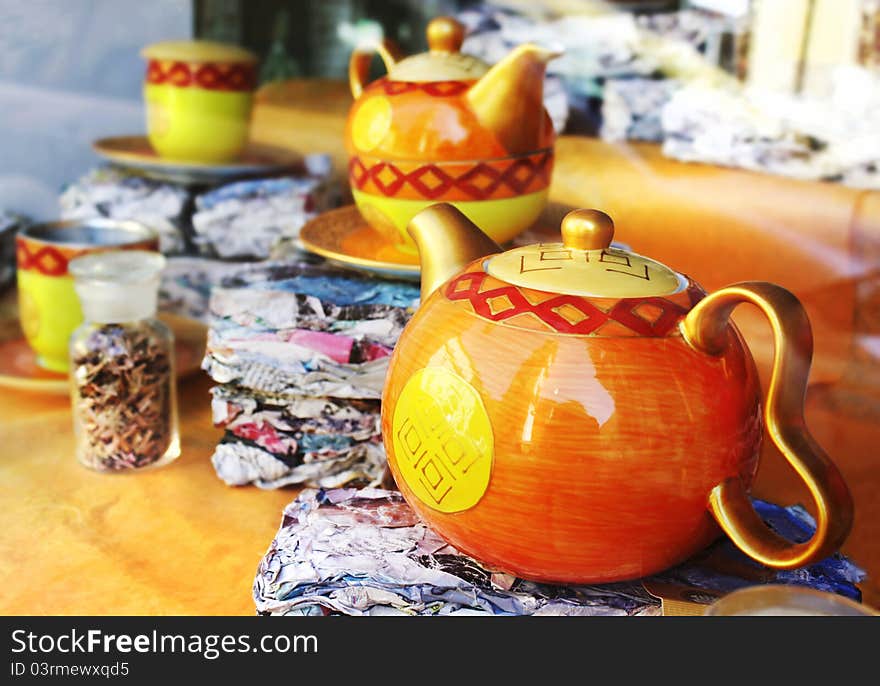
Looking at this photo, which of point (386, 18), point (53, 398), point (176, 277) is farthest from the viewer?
point (386, 18)

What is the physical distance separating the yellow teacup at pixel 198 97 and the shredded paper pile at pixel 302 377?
468 millimetres

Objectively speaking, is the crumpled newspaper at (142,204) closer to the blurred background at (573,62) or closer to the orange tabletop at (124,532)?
the blurred background at (573,62)

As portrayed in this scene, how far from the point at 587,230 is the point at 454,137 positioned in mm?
241

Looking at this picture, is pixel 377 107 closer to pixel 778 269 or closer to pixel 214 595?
pixel 214 595

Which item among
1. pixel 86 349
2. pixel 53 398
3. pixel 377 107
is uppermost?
pixel 377 107

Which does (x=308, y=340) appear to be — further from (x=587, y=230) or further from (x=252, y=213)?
(x=252, y=213)

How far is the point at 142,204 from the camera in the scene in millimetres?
1214

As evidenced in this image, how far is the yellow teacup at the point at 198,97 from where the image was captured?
44.5 inches

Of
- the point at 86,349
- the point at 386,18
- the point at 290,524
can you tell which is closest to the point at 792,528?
the point at 290,524

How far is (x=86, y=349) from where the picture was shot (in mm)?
769

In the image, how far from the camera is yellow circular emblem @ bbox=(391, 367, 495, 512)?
488mm

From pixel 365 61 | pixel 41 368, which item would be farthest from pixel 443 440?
pixel 41 368
